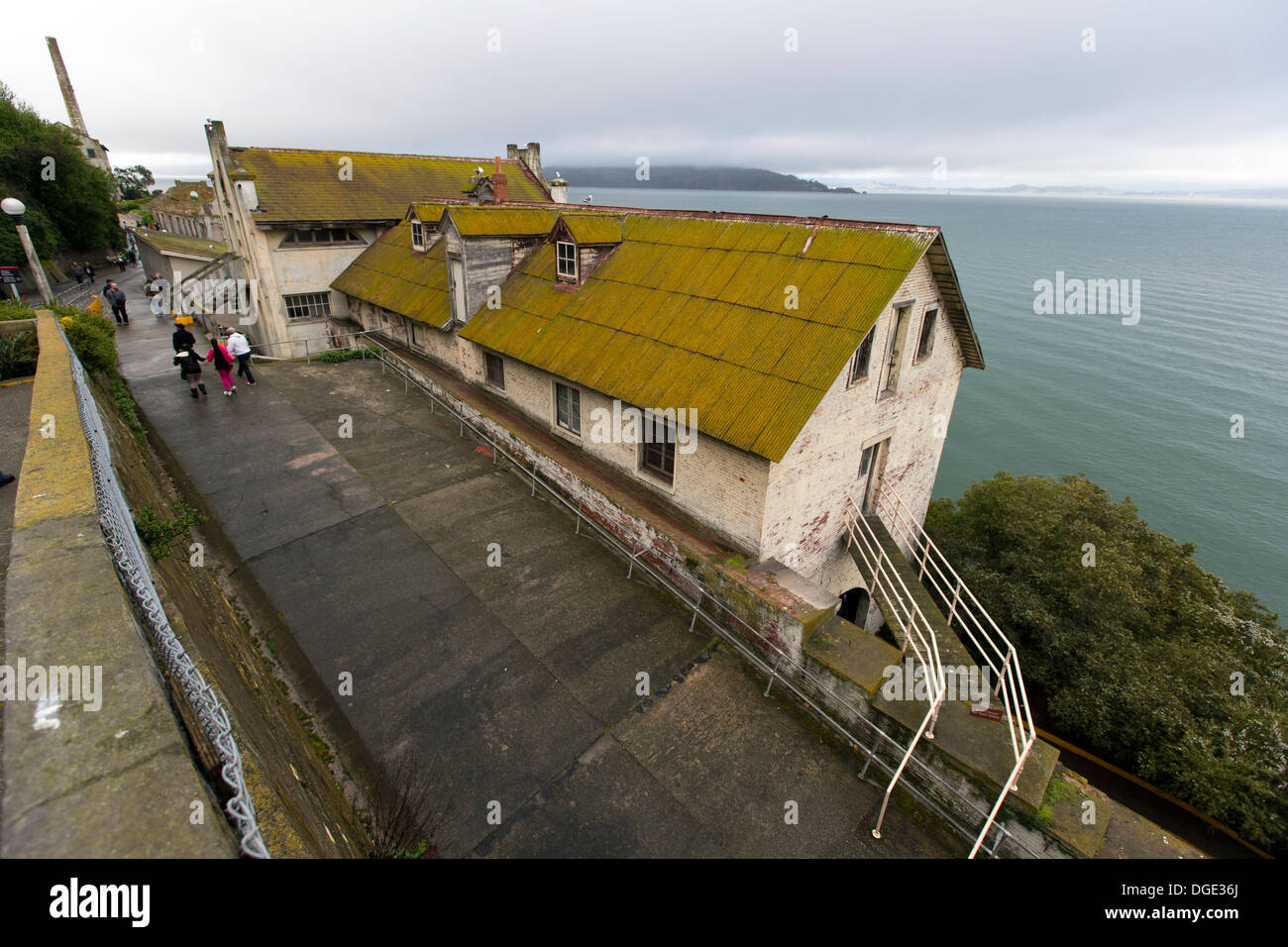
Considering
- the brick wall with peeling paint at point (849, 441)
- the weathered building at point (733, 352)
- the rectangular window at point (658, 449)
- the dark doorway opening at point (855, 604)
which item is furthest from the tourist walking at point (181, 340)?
the dark doorway opening at point (855, 604)

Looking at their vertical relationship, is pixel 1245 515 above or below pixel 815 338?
below

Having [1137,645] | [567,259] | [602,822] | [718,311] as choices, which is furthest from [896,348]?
[1137,645]

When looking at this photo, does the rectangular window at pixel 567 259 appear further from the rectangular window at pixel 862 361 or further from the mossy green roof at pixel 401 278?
the rectangular window at pixel 862 361

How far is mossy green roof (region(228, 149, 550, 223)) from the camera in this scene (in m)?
25.8

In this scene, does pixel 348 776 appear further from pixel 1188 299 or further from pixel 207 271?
pixel 1188 299

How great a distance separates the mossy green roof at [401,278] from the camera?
21766 mm

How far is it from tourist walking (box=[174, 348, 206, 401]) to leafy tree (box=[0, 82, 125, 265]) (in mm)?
31183

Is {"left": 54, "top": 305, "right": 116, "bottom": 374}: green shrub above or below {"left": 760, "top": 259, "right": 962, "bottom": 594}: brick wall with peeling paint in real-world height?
above

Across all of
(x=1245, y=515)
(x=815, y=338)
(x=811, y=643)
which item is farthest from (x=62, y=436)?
(x=1245, y=515)

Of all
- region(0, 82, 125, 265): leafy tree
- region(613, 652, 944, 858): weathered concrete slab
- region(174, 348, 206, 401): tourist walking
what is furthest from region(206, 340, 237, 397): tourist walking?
region(0, 82, 125, 265): leafy tree

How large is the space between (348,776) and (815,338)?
1171 centimetres

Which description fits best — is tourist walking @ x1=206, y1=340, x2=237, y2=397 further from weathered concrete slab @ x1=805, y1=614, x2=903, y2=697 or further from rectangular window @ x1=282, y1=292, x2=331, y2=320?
weathered concrete slab @ x1=805, y1=614, x2=903, y2=697
